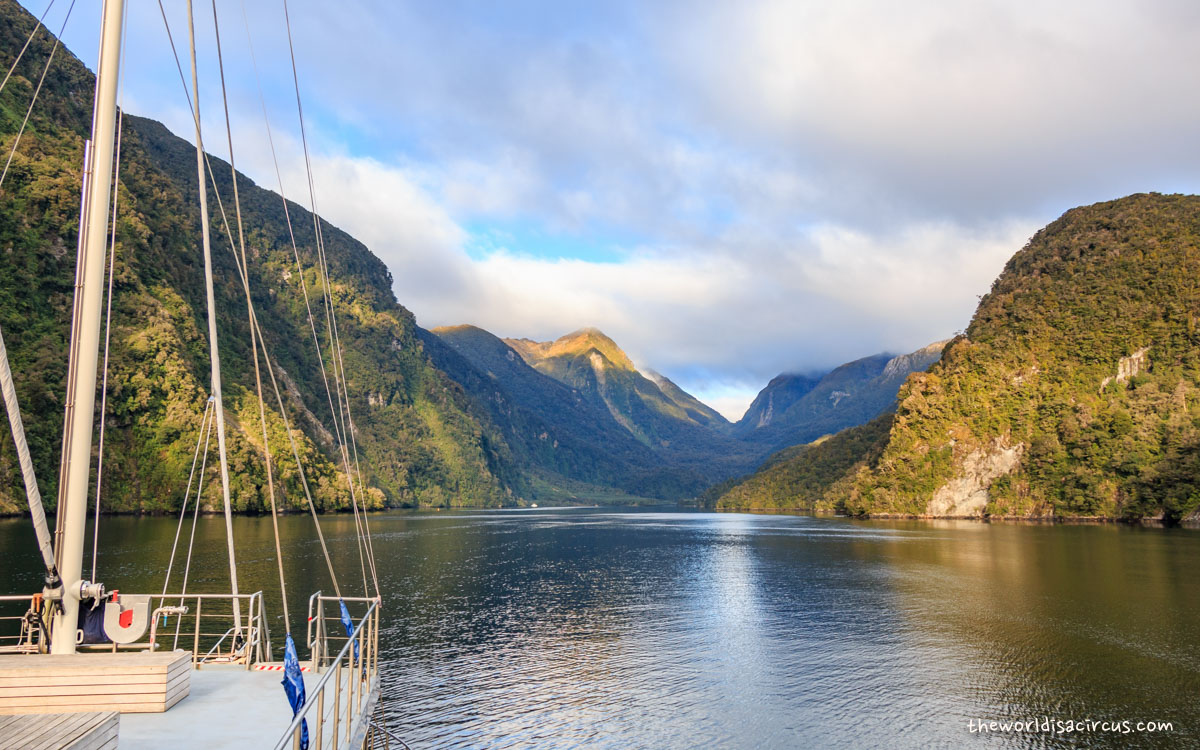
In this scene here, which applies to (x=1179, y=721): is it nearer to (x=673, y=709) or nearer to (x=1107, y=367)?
(x=673, y=709)

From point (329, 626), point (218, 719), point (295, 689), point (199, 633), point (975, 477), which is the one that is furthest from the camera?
point (975, 477)

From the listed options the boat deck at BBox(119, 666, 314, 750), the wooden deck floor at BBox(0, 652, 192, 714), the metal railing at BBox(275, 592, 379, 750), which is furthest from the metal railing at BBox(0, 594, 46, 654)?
the metal railing at BBox(275, 592, 379, 750)

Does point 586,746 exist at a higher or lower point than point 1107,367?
lower

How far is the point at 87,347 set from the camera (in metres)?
11.2

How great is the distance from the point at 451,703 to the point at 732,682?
43.0 ft

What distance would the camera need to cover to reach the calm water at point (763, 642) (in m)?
28.0

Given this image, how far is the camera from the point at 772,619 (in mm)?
50188

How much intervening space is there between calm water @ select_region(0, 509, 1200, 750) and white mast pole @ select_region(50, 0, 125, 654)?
53.1 feet

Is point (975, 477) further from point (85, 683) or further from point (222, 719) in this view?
point (85, 683)

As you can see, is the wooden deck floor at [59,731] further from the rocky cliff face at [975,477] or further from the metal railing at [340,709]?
the rocky cliff face at [975,477]

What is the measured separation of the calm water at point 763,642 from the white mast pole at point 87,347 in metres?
16.2

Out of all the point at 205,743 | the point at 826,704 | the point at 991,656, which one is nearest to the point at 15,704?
the point at 205,743

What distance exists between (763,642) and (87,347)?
39579 millimetres

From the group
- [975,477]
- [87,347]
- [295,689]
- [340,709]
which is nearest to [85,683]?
[295,689]
